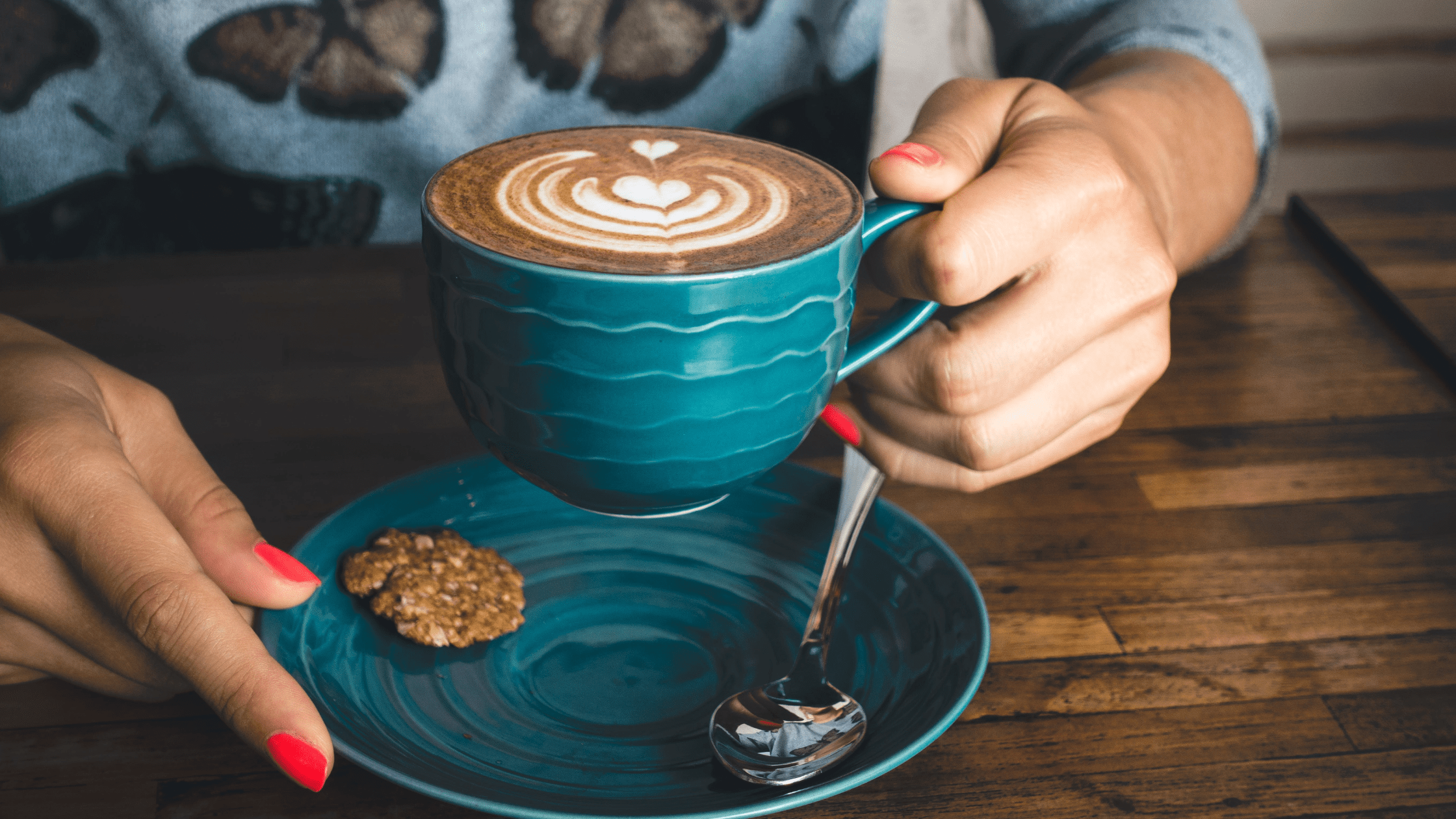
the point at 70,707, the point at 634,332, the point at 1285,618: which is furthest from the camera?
the point at 1285,618

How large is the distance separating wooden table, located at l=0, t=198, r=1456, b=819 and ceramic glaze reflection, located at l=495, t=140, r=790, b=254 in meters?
0.30

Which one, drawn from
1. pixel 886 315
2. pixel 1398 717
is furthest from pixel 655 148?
pixel 1398 717

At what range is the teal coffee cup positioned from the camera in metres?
0.45

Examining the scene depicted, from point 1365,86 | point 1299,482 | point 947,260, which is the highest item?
point 947,260

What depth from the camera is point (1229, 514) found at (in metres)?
0.76

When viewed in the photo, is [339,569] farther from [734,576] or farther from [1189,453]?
[1189,453]

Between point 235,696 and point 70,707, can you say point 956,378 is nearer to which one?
point 235,696

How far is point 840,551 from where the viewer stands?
2.13 ft

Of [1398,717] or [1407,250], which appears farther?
[1407,250]

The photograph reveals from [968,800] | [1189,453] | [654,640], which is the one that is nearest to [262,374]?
[654,640]

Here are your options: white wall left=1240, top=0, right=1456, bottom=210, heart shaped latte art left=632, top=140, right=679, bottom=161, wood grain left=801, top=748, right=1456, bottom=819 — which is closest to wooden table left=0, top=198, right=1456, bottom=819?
wood grain left=801, top=748, right=1456, bottom=819

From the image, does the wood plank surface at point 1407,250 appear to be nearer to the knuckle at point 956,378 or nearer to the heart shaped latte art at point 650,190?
the knuckle at point 956,378

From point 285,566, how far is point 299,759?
143 millimetres

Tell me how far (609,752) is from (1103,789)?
0.26 m
